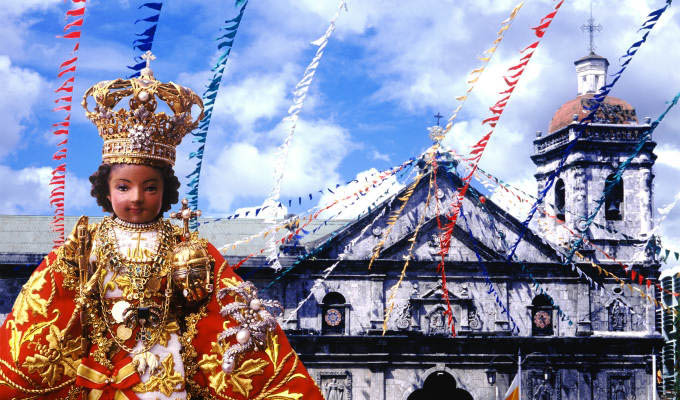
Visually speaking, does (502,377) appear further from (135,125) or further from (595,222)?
(135,125)

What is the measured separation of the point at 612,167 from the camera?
83.8 ft

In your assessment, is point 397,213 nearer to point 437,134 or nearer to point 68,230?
point 437,134

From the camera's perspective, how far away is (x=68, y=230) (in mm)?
26656

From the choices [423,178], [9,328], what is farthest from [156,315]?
[423,178]

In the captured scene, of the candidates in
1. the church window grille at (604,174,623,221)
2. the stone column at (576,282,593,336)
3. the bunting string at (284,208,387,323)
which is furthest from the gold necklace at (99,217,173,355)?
the church window grille at (604,174,623,221)

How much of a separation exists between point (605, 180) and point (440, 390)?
737 cm

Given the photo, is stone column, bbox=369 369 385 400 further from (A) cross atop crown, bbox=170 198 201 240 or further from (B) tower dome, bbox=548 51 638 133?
(A) cross atop crown, bbox=170 198 201 240

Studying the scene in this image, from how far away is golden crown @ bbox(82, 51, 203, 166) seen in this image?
582cm

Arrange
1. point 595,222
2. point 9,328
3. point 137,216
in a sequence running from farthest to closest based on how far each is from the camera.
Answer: point 595,222, point 137,216, point 9,328

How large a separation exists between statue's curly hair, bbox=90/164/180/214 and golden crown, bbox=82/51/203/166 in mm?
54

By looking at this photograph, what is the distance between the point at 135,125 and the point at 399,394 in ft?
61.4

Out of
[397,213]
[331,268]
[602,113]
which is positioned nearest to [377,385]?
[331,268]

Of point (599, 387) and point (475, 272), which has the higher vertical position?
point (475, 272)

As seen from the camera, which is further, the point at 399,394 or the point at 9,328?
the point at 399,394
